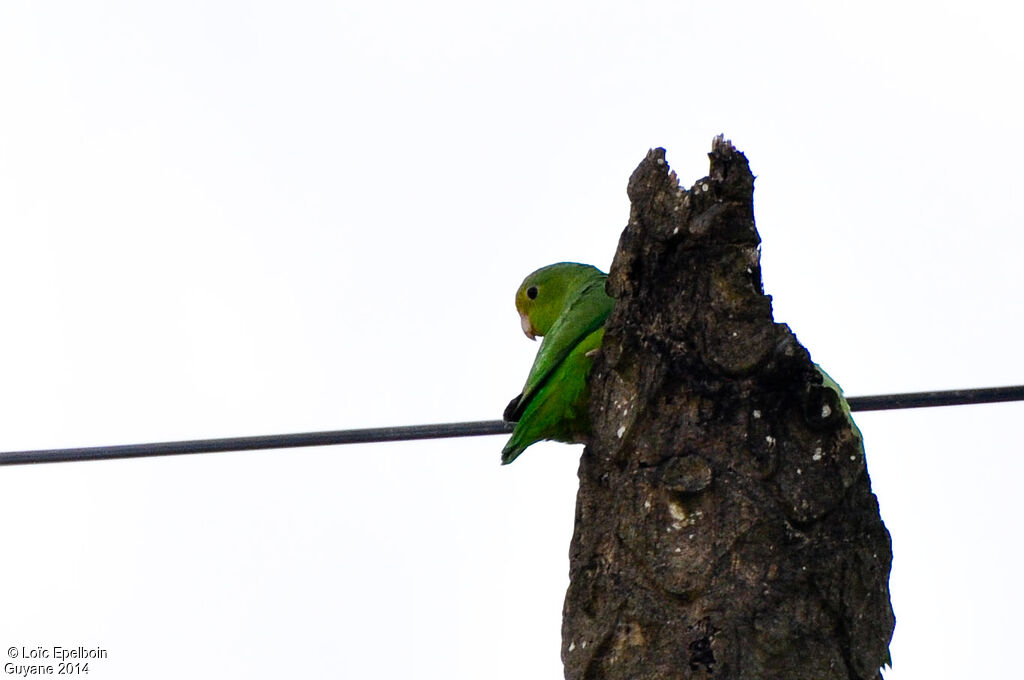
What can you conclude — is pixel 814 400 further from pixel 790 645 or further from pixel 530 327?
pixel 530 327

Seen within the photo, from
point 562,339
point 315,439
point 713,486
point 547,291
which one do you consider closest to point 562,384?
point 562,339

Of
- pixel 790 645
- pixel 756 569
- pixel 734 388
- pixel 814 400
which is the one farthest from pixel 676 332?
pixel 790 645

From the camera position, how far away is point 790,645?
313 cm

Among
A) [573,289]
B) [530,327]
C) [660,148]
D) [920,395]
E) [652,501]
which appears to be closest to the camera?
[652,501]

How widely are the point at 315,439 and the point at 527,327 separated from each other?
2362 millimetres

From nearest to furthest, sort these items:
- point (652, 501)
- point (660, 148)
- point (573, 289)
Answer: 1. point (652, 501)
2. point (660, 148)
3. point (573, 289)

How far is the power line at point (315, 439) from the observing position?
450cm

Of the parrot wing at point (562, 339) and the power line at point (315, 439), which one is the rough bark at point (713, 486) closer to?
the parrot wing at point (562, 339)

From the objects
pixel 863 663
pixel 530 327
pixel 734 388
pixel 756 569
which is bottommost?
pixel 863 663

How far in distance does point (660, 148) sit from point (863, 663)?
65.2 inches

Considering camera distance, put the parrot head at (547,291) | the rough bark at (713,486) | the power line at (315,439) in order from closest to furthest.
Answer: the rough bark at (713,486) → the power line at (315,439) → the parrot head at (547,291)

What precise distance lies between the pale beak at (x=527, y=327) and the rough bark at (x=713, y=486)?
3107mm

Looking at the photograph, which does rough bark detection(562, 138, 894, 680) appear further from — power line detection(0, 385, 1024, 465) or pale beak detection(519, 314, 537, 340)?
pale beak detection(519, 314, 537, 340)

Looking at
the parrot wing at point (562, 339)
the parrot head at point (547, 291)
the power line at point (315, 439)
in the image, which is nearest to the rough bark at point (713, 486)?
the parrot wing at point (562, 339)
